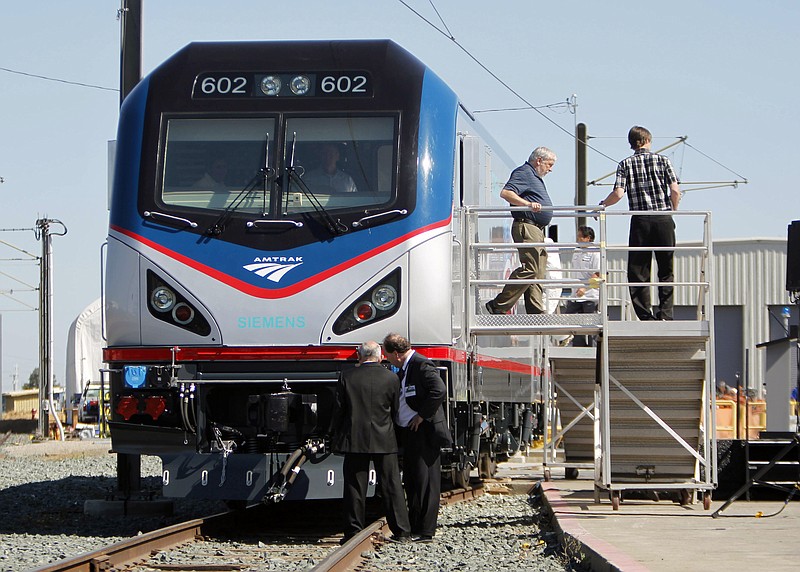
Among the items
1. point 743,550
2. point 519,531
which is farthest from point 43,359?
point 743,550

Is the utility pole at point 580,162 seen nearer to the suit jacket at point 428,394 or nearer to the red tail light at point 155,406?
the suit jacket at point 428,394

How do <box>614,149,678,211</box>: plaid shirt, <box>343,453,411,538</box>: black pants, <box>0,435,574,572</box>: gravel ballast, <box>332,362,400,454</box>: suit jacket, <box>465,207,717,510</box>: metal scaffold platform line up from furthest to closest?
<box>614,149,678,211</box>: plaid shirt, <box>465,207,717,510</box>: metal scaffold platform, <box>343,453,411,538</box>: black pants, <box>332,362,400,454</box>: suit jacket, <box>0,435,574,572</box>: gravel ballast

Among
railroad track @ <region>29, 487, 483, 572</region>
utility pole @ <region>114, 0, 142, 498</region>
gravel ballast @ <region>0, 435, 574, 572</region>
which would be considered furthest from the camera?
utility pole @ <region>114, 0, 142, 498</region>

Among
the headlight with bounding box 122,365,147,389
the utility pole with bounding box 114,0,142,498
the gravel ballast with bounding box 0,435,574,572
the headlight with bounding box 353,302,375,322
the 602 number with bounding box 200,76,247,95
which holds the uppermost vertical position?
the utility pole with bounding box 114,0,142,498

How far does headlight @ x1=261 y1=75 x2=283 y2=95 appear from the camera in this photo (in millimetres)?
9953

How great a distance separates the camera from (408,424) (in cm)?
952

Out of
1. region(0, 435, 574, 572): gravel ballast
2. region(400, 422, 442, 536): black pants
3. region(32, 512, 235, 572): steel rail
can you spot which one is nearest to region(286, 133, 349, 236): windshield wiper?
region(400, 422, 442, 536): black pants

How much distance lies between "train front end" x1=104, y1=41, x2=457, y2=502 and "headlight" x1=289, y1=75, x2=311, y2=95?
0.01m

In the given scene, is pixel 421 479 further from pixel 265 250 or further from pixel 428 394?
pixel 265 250

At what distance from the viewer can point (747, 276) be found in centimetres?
4325

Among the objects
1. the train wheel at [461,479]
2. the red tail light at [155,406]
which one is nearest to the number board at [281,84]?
the red tail light at [155,406]

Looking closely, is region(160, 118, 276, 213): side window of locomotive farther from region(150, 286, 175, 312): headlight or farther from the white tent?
the white tent

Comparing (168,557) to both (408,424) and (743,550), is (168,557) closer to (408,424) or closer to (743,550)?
(408,424)

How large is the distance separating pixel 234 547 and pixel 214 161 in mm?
2999
